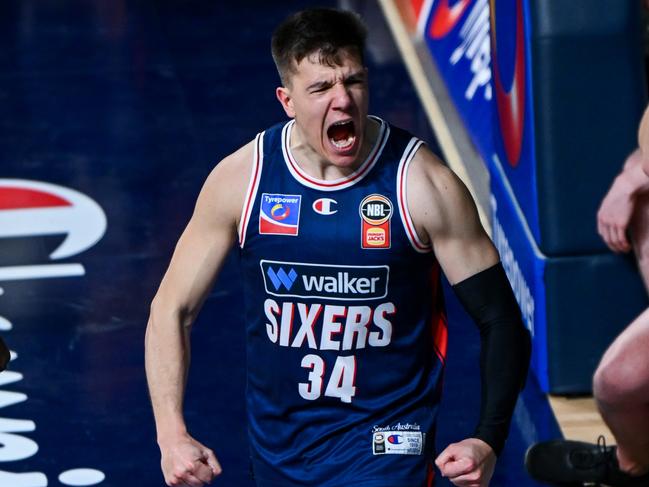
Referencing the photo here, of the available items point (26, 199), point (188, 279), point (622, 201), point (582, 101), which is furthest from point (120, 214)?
point (188, 279)

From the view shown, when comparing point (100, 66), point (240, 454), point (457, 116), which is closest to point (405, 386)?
point (240, 454)

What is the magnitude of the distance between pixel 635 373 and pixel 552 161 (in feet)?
4.49

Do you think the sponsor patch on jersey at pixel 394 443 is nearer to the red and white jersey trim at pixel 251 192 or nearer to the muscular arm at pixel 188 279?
the muscular arm at pixel 188 279

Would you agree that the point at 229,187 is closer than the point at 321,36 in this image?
No

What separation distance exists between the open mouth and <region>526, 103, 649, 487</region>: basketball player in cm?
111

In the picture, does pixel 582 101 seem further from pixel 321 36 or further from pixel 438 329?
pixel 321 36

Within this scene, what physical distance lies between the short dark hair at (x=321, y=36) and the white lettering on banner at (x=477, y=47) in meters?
5.03

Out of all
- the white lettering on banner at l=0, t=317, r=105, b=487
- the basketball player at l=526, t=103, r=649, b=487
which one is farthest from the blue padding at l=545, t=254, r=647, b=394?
the white lettering on banner at l=0, t=317, r=105, b=487

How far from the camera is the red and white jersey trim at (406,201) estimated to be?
3.85m

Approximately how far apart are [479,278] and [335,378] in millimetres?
→ 480

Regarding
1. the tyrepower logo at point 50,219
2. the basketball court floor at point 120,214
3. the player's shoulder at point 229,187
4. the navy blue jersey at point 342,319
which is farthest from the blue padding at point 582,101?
the tyrepower logo at point 50,219

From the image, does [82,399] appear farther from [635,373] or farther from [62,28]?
[62,28]

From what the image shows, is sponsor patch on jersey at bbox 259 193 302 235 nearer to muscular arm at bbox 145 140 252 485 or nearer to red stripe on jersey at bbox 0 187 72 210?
muscular arm at bbox 145 140 252 485

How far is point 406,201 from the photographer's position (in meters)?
3.86
